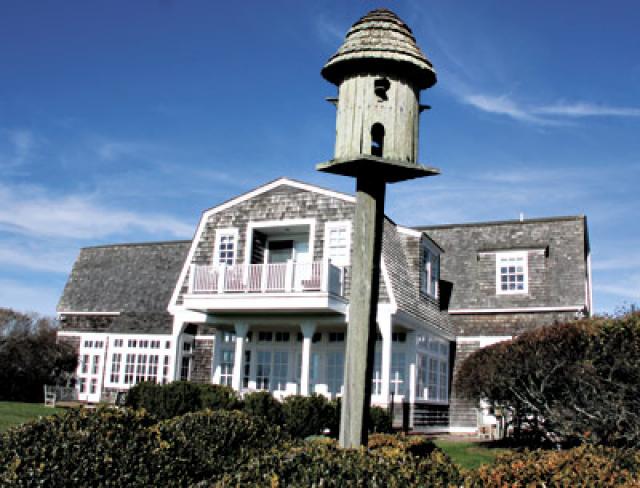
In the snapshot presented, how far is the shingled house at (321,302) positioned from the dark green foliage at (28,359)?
0.92 metres

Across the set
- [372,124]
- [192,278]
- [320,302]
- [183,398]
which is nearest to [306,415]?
[183,398]

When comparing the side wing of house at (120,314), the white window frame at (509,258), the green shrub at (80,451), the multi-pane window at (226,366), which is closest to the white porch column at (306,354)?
the multi-pane window at (226,366)

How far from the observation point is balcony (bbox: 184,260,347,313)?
18.2m

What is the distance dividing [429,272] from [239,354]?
6.89 meters

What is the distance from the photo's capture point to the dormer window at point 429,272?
21.3 metres

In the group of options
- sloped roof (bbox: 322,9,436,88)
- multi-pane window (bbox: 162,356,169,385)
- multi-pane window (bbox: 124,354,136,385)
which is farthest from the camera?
multi-pane window (bbox: 124,354,136,385)

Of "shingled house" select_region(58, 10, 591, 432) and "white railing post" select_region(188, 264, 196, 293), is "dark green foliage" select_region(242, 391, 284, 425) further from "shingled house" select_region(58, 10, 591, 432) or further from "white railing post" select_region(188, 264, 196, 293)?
"white railing post" select_region(188, 264, 196, 293)

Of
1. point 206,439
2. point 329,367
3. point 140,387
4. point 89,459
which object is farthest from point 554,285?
point 89,459

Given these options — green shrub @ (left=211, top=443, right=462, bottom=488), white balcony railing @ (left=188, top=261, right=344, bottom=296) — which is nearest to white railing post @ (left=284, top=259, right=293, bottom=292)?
white balcony railing @ (left=188, top=261, right=344, bottom=296)

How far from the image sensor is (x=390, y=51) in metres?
6.87

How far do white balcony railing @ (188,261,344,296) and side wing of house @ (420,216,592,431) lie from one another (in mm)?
6237

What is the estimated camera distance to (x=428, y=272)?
21859mm

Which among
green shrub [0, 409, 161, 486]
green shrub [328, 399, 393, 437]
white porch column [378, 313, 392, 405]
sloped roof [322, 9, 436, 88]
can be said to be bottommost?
green shrub [328, 399, 393, 437]

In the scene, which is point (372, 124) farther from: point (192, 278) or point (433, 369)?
point (433, 369)
